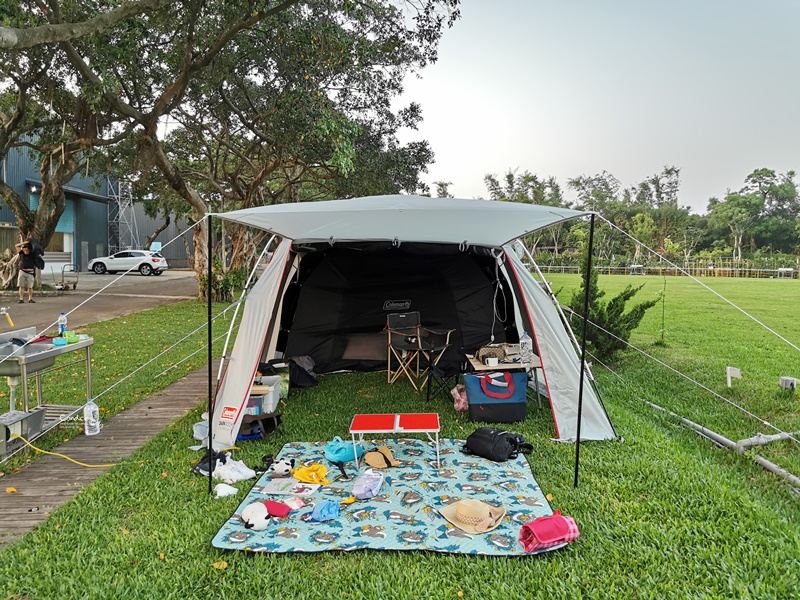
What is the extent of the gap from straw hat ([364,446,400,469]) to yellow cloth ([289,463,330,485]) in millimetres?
321

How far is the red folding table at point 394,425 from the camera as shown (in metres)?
3.38

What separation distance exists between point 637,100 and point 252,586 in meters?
12.4

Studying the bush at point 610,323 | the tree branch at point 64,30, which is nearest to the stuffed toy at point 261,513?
the bush at point 610,323

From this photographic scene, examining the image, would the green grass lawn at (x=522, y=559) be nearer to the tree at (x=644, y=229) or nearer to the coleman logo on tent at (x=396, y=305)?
the coleman logo on tent at (x=396, y=305)

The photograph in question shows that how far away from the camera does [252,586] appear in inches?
Answer: 85.6

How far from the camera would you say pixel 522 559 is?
2.37m

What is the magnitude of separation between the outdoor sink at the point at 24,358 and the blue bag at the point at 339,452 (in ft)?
6.92

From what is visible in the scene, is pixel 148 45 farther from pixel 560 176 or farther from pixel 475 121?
pixel 560 176

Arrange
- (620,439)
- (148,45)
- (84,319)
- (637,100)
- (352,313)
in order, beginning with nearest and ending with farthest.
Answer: (620,439) < (352,313) < (148,45) < (84,319) < (637,100)

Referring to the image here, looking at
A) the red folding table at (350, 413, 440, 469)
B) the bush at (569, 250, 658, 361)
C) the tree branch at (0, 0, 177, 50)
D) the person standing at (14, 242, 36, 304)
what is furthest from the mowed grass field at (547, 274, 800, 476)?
the person standing at (14, 242, 36, 304)

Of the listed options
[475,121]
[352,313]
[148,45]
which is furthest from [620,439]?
[475,121]

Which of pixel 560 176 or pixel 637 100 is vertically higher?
pixel 560 176

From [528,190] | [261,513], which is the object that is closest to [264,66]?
[261,513]

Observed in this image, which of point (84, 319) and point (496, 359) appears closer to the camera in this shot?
point (496, 359)
